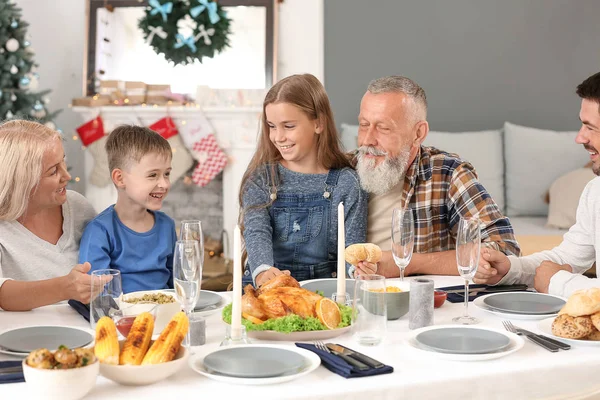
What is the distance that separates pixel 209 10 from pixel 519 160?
2.46 m

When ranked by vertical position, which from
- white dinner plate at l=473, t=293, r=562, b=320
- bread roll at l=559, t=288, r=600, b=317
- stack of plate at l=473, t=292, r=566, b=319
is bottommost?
white dinner plate at l=473, t=293, r=562, b=320

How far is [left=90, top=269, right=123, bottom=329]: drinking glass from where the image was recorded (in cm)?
157

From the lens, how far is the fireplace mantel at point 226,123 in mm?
5637

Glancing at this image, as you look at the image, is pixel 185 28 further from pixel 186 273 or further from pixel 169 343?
pixel 169 343

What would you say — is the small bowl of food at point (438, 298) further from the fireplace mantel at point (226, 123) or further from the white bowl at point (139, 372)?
the fireplace mantel at point (226, 123)

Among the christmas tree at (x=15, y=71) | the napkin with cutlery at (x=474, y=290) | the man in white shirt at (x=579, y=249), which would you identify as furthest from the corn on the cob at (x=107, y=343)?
the christmas tree at (x=15, y=71)

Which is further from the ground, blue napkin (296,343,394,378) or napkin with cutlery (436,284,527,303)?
napkin with cutlery (436,284,527,303)

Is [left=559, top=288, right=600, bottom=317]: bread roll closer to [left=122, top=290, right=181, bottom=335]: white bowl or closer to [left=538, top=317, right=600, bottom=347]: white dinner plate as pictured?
[left=538, top=317, right=600, bottom=347]: white dinner plate

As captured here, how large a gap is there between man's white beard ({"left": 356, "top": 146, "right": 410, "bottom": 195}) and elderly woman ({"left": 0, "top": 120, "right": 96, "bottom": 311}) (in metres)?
0.97

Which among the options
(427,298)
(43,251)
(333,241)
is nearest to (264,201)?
(333,241)

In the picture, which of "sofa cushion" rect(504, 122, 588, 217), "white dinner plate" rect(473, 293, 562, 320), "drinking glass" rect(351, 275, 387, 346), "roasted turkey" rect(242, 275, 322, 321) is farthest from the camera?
"sofa cushion" rect(504, 122, 588, 217)

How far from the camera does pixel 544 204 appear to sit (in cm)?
511

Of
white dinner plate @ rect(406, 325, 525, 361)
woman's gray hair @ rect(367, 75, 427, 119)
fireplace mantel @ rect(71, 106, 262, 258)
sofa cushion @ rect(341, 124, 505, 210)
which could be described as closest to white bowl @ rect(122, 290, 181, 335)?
white dinner plate @ rect(406, 325, 525, 361)

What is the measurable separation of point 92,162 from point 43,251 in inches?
150
